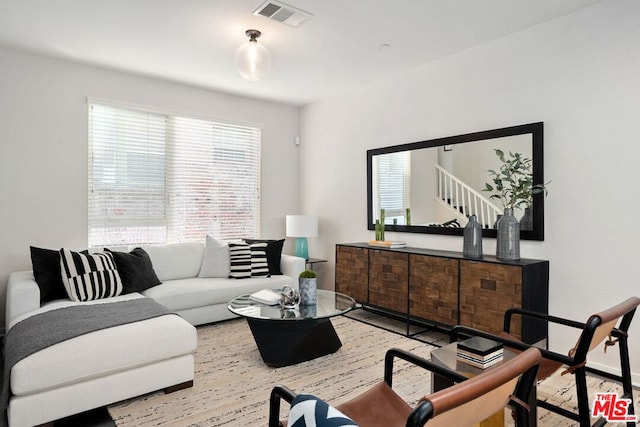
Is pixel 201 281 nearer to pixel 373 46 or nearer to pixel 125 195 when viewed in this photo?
pixel 125 195

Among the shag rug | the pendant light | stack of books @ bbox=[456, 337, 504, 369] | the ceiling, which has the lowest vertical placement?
the shag rug

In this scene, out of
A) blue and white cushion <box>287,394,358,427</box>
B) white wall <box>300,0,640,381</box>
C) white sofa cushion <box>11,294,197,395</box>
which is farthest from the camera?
white wall <box>300,0,640,381</box>

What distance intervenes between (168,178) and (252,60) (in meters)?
2.13

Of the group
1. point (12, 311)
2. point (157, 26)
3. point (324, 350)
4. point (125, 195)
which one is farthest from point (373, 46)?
point (12, 311)

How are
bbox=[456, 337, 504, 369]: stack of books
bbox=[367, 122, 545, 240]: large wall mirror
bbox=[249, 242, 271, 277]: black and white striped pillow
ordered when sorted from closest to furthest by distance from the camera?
bbox=[456, 337, 504, 369]: stack of books
bbox=[367, 122, 545, 240]: large wall mirror
bbox=[249, 242, 271, 277]: black and white striped pillow

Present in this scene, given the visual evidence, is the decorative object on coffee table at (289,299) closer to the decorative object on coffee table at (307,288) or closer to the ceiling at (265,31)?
the decorative object on coffee table at (307,288)

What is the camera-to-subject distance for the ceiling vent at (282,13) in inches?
109

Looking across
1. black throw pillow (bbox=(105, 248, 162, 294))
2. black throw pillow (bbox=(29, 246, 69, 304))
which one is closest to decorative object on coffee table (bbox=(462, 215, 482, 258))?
black throw pillow (bbox=(105, 248, 162, 294))

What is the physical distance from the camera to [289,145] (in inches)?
220

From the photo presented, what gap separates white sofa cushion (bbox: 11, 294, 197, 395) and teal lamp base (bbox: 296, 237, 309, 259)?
2.55 meters

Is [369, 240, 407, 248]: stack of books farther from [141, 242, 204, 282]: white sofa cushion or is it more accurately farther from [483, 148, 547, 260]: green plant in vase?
[141, 242, 204, 282]: white sofa cushion

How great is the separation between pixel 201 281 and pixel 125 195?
50.8 inches

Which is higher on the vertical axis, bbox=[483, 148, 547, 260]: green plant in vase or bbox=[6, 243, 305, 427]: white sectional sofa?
bbox=[483, 148, 547, 260]: green plant in vase

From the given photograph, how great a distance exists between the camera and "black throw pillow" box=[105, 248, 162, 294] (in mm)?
3566
